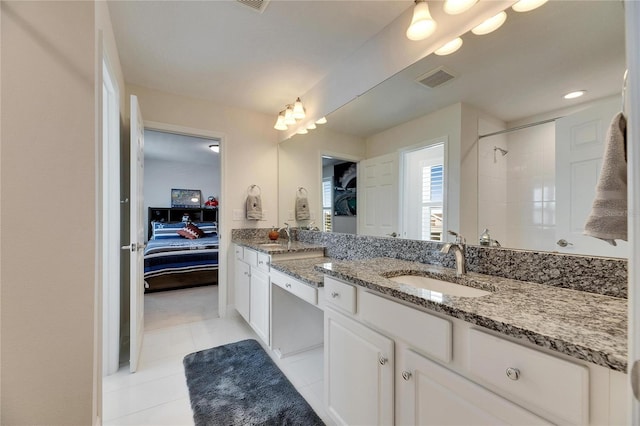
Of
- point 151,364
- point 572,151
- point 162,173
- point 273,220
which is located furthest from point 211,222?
point 572,151

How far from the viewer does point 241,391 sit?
68.5 inches

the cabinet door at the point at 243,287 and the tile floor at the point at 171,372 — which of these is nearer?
the tile floor at the point at 171,372

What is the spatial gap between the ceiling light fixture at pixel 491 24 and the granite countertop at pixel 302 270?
4.95 ft

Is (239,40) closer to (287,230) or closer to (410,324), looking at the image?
(287,230)

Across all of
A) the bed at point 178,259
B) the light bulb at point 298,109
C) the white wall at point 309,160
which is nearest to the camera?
the white wall at point 309,160

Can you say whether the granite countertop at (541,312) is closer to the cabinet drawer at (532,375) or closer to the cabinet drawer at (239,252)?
the cabinet drawer at (532,375)

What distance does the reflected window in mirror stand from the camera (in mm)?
1550

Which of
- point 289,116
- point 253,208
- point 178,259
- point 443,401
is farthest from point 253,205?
point 443,401

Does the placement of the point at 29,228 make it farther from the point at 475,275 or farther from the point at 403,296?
the point at 475,275

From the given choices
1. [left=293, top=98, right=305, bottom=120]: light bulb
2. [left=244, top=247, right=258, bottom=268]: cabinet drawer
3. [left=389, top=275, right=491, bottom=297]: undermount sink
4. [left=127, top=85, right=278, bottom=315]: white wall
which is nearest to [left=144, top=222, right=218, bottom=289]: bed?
[left=127, top=85, right=278, bottom=315]: white wall

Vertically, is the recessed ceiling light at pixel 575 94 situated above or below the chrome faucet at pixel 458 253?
above

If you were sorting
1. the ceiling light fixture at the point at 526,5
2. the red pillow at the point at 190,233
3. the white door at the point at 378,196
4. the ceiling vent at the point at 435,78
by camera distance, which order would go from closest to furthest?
the ceiling light fixture at the point at 526,5 < the ceiling vent at the point at 435,78 < the white door at the point at 378,196 < the red pillow at the point at 190,233

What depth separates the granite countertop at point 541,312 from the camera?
58 centimetres

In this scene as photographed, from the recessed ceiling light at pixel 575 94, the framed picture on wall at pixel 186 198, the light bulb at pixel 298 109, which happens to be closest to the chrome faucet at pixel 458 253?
the recessed ceiling light at pixel 575 94
